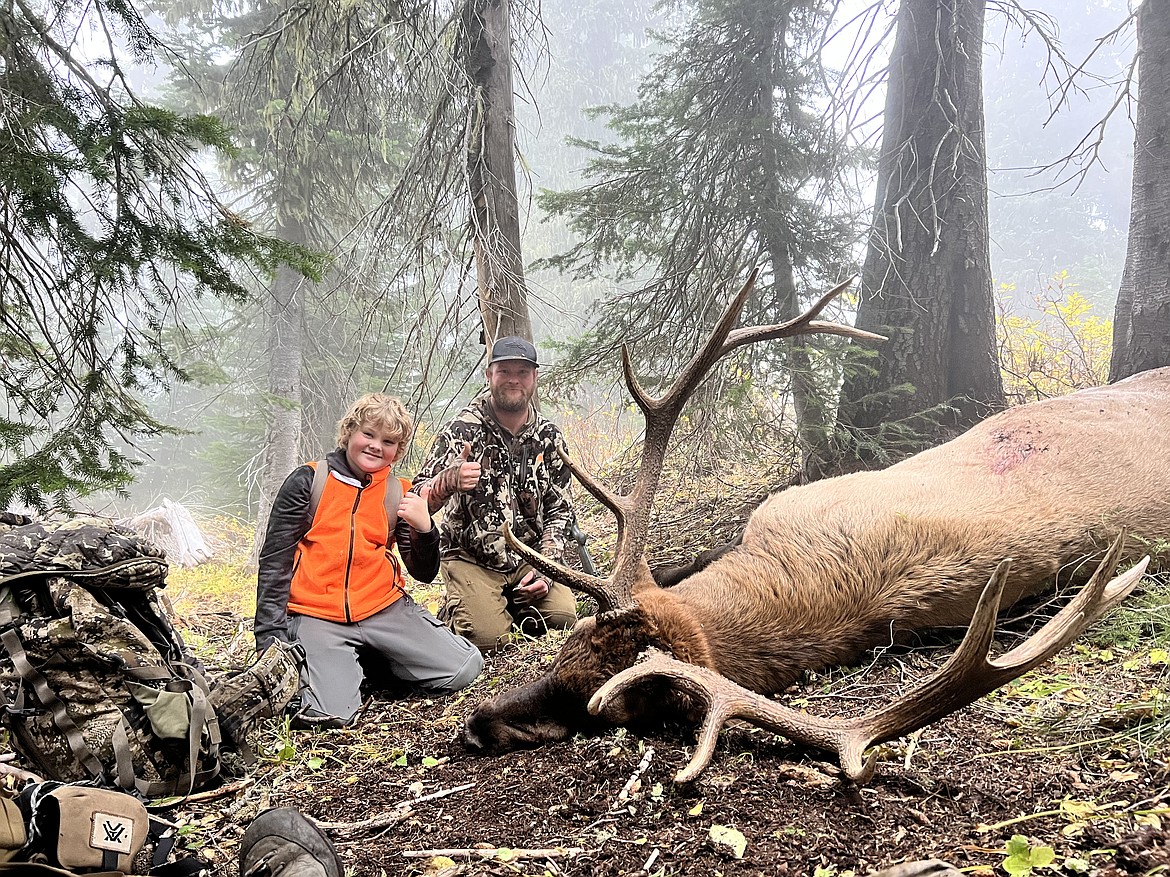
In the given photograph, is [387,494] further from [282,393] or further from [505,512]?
[282,393]

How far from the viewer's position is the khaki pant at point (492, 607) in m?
4.86

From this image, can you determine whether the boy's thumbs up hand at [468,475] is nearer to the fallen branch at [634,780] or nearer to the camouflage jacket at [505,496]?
the camouflage jacket at [505,496]

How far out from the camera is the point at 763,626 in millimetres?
3154

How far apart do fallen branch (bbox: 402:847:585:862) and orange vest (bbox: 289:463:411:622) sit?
1935 mm

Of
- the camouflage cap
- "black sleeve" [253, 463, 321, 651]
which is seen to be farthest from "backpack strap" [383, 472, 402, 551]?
the camouflage cap

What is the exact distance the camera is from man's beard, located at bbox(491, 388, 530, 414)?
15.9 ft

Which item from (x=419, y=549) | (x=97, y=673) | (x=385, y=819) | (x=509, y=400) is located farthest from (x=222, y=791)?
(x=509, y=400)

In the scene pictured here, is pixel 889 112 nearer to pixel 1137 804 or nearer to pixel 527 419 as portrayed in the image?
pixel 527 419

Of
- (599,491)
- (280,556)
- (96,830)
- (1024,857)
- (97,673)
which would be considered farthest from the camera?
(280,556)

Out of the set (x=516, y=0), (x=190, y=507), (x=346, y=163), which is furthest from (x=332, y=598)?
(x=190, y=507)

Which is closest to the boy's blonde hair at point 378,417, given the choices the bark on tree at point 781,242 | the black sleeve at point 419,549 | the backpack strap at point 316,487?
the backpack strap at point 316,487

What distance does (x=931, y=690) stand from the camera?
2092 mm

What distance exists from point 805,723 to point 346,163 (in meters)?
11.8

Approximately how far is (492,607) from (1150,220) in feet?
19.0
